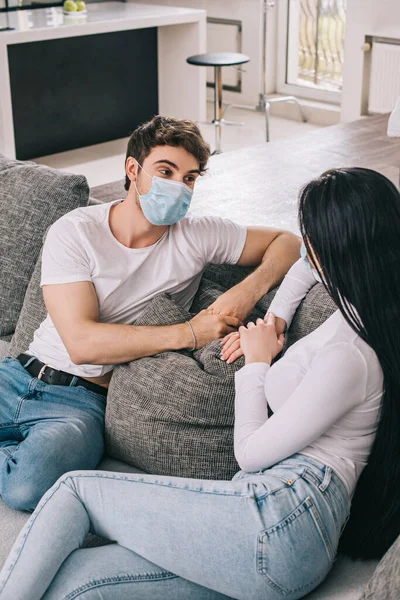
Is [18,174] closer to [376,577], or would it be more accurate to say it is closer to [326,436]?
[326,436]

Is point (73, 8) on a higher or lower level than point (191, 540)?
higher

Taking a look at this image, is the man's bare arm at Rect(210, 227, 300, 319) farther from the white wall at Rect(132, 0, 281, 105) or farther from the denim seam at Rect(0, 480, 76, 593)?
the white wall at Rect(132, 0, 281, 105)

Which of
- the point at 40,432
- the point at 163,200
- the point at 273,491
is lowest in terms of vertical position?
the point at 40,432

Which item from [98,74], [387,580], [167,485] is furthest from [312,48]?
[387,580]

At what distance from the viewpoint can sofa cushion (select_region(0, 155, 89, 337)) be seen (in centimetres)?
214

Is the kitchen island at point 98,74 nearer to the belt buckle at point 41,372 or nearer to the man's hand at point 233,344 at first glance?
the belt buckle at point 41,372

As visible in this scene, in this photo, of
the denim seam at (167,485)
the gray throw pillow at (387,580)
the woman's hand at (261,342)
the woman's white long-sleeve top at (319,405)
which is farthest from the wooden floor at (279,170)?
the gray throw pillow at (387,580)

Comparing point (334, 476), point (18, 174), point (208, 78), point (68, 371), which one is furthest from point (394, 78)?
point (334, 476)

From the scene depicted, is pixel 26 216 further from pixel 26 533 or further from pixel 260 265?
pixel 26 533

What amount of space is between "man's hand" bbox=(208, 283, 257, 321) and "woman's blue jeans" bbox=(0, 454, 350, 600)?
48cm

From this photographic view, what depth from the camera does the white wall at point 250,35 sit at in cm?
641

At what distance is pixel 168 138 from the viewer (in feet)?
5.91

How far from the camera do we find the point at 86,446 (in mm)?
1678

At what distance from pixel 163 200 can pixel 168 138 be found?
0.44 ft
